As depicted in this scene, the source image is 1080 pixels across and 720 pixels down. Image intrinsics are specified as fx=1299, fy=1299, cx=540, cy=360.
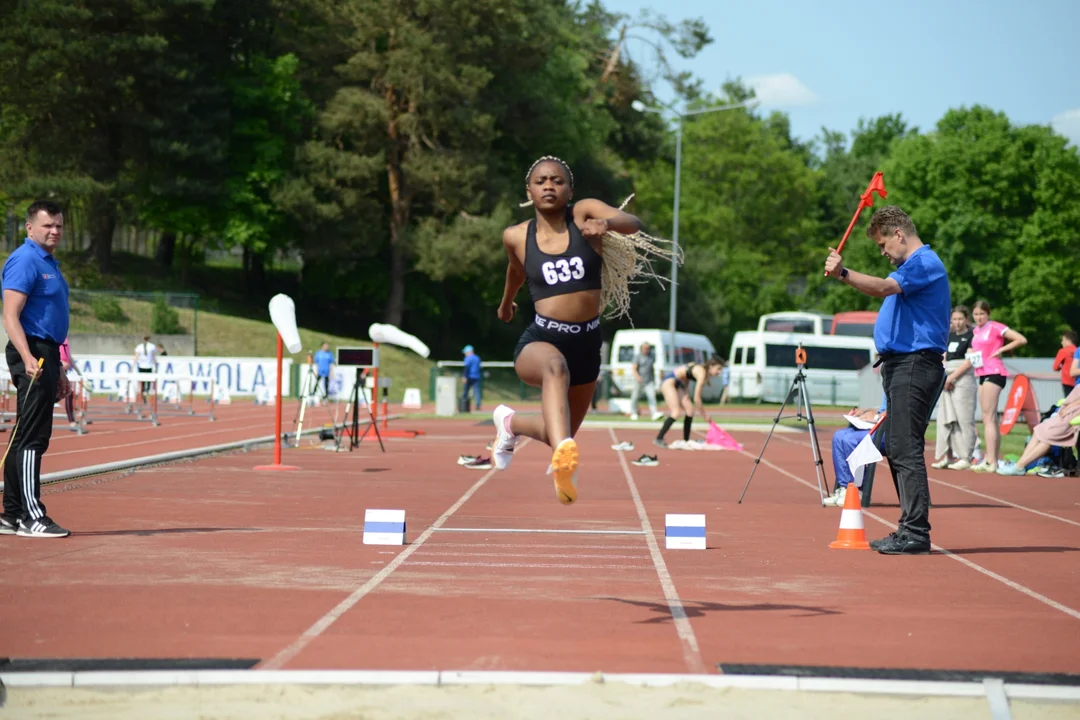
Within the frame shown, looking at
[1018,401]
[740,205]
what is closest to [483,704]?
[1018,401]

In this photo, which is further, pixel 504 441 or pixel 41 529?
pixel 41 529

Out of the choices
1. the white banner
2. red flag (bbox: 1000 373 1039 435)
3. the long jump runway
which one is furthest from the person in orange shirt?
the white banner

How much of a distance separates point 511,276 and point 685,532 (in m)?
2.57

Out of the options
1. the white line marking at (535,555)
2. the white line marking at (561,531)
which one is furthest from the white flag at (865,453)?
the white line marking at (535,555)

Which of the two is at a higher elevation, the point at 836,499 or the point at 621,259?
the point at 621,259

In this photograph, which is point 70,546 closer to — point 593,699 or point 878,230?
point 593,699

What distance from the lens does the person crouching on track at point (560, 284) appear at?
6473 millimetres

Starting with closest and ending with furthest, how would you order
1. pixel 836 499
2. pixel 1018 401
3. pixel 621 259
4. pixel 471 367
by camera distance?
pixel 621 259 < pixel 836 499 < pixel 1018 401 < pixel 471 367

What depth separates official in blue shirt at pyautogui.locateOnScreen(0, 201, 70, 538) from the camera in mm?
8789

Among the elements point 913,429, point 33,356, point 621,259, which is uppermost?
point 621,259

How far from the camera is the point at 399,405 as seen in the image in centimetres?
4259

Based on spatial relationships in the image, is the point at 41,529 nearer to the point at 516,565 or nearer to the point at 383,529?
the point at 383,529

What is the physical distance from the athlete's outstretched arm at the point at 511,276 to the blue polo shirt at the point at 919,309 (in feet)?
9.23

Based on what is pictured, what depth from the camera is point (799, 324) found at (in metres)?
56.4
